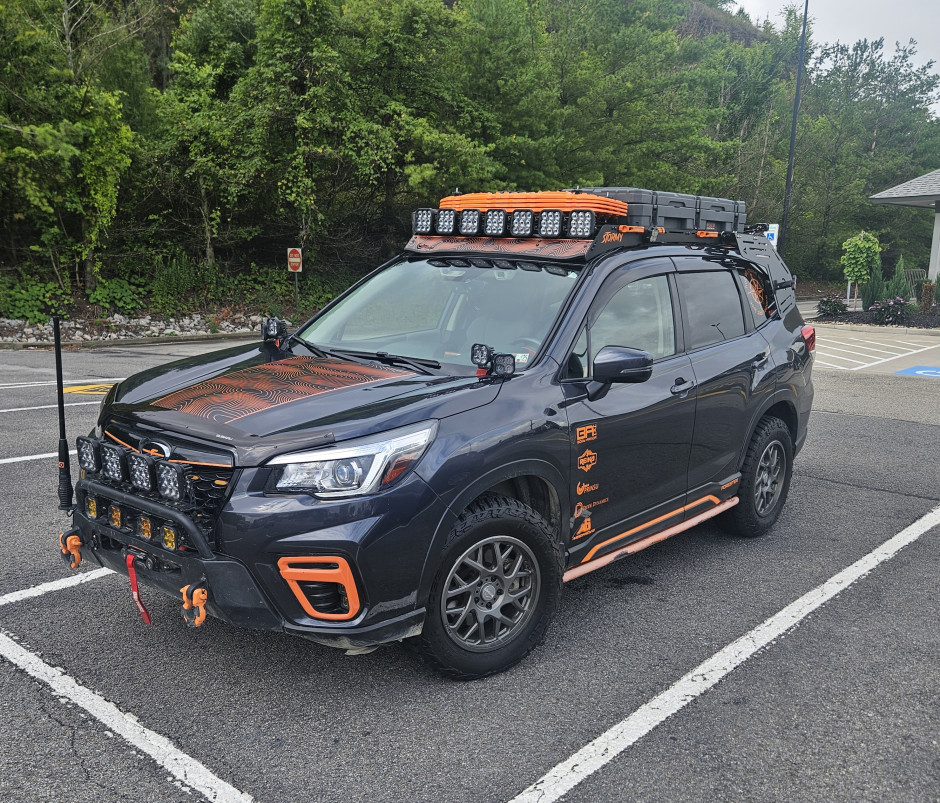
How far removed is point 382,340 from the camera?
422 centimetres

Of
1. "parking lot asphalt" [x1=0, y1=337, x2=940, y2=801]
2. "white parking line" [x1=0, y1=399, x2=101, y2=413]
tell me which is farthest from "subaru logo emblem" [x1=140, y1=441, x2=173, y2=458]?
"white parking line" [x1=0, y1=399, x2=101, y2=413]

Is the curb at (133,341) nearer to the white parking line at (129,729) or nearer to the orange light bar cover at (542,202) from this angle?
the orange light bar cover at (542,202)

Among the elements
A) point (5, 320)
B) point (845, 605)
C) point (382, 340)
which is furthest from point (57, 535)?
point (5, 320)

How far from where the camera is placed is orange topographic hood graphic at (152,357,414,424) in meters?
3.25

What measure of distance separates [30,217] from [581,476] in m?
19.9

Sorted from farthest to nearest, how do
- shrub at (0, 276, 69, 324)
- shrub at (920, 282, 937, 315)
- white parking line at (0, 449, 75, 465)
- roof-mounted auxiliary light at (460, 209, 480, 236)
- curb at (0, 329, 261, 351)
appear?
shrub at (920, 282, 937, 315) < shrub at (0, 276, 69, 324) < curb at (0, 329, 261, 351) < white parking line at (0, 449, 75, 465) < roof-mounted auxiliary light at (460, 209, 480, 236)

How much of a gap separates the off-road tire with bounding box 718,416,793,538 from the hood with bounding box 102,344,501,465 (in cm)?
231

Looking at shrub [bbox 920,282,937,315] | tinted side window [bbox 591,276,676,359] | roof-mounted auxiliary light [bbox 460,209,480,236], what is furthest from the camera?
shrub [bbox 920,282,937,315]

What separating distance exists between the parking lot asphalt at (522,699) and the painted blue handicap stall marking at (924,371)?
11.0m

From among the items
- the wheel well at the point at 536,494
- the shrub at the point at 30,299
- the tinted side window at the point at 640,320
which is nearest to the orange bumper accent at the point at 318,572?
the wheel well at the point at 536,494

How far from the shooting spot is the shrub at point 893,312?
82.1 feet

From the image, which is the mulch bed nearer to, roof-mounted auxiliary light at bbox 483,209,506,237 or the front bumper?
roof-mounted auxiliary light at bbox 483,209,506,237

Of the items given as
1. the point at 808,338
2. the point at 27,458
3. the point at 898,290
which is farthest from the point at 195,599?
the point at 898,290

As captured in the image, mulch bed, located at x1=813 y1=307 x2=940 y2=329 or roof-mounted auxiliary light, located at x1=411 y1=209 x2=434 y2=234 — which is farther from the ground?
roof-mounted auxiliary light, located at x1=411 y1=209 x2=434 y2=234
